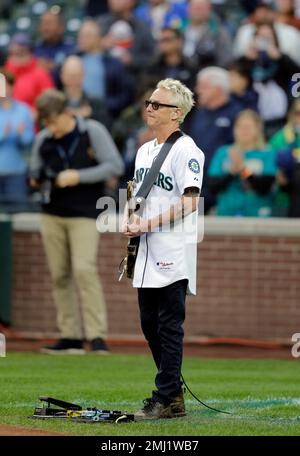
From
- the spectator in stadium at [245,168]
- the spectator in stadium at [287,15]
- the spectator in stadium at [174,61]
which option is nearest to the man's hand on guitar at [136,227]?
the spectator in stadium at [245,168]

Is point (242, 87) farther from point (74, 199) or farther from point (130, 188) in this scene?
point (130, 188)

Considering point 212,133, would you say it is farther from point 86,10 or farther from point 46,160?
point 86,10

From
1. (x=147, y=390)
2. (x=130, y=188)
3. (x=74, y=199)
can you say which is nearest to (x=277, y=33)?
(x=74, y=199)

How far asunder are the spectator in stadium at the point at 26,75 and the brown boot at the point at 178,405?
9.35 m

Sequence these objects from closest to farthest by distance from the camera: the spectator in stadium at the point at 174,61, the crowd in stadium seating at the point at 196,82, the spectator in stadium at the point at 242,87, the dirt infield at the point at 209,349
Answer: the dirt infield at the point at 209,349 < the crowd in stadium seating at the point at 196,82 < the spectator in stadium at the point at 242,87 < the spectator in stadium at the point at 174,61

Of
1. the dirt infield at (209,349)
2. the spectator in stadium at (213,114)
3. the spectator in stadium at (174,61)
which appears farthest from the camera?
the spectator in stadium at (174,61)

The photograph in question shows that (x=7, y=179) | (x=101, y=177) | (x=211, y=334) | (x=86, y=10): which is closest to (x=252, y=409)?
(x=101, y=177)

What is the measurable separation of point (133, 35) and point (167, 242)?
9889 mm

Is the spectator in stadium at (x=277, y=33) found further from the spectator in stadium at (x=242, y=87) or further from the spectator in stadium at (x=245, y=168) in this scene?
the spectator in stadium at (x=245, y=168)

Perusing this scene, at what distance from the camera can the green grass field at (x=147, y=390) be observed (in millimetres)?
7578

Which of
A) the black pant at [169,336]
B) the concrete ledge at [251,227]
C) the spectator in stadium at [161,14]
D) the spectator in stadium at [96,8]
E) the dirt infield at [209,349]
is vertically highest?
the spectator in stadium at [96,8]

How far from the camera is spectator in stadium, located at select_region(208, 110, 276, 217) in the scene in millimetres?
14352

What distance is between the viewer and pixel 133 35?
17.5 metres

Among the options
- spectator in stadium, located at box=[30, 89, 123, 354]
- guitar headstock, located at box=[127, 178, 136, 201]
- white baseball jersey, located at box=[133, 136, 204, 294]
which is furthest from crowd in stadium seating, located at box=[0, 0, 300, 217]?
white baseball jersey, located at box=[133, 136, 204, 294]
